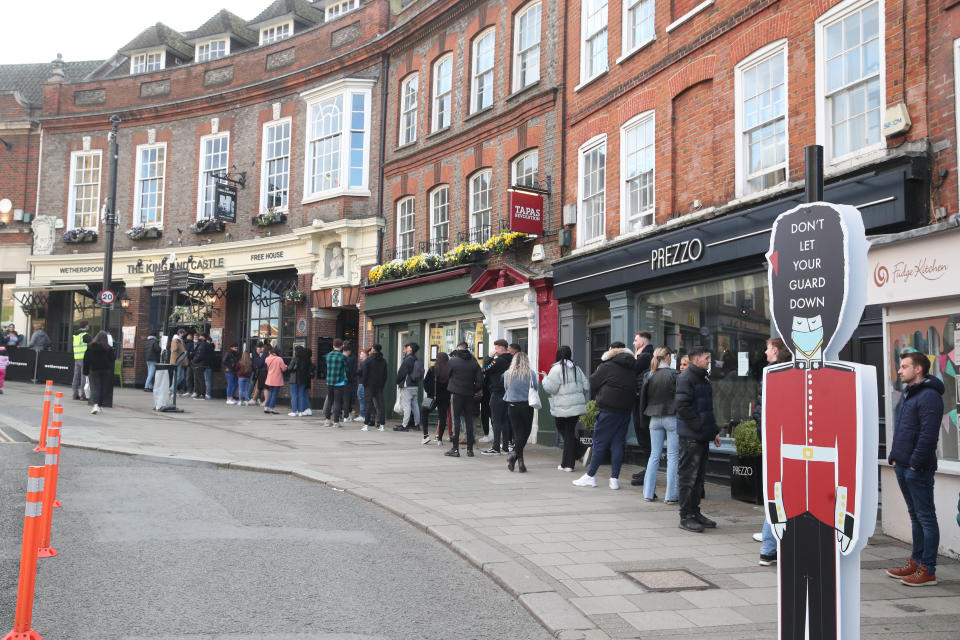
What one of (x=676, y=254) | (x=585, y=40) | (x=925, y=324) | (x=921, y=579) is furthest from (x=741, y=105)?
(x=921, y=579)

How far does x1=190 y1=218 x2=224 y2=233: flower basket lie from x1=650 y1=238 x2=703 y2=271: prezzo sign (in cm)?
1716

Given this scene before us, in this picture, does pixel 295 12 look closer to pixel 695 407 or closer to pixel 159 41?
pixel 159 41

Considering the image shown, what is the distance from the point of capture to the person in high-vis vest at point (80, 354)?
18406 mm

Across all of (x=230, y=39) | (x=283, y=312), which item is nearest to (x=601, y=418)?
(x=283, y=312)

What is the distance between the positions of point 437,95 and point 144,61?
14950 millimetres

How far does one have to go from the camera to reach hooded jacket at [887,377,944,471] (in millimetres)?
6043

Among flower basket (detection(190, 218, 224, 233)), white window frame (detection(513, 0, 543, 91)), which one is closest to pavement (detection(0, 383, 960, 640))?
white window frame (detection(513, 0, 543, 91))

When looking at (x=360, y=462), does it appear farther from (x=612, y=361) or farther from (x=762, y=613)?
(x=762, y=613)

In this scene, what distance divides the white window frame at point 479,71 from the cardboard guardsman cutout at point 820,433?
15.1m

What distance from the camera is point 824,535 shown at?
4027 millimetres

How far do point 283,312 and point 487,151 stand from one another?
961 cm

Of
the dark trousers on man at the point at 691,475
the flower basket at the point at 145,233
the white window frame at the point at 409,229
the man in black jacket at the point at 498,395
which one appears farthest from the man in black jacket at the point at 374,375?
the flower basket at the point at 145,233

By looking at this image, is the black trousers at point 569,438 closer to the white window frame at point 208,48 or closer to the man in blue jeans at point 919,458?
the man in blue jeans at point 919,458

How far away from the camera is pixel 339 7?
26.1 meters
